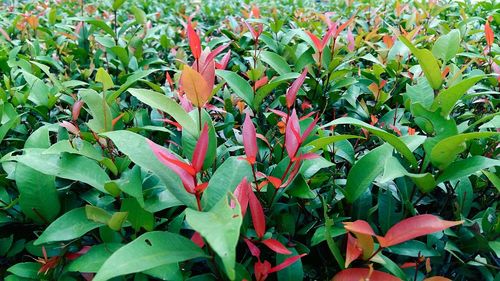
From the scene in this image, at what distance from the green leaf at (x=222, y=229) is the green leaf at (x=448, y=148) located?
Result: 0.57 m

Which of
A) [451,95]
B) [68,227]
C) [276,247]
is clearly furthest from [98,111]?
[451,95]

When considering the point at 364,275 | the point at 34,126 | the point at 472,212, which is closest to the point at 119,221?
the point at 364,275

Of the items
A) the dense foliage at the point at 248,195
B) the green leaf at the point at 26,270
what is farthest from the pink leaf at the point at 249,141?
the green leaf at the point at 26,270

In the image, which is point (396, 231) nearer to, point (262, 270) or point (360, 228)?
point (360, 228)

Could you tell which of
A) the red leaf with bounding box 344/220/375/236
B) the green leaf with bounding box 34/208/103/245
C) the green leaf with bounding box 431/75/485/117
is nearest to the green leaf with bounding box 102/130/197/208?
the green leaf with bounding box 34/208/103/245

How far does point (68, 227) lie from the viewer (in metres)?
1.12

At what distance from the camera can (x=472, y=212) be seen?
1.43 meters

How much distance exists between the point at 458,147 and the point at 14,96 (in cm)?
160

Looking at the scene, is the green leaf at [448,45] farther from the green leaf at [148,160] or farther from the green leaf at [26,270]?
the green leaf at [26,270]

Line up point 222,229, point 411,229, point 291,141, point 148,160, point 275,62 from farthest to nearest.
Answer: point 275,62 < point 291,141 < point 148,160 < point 411,229 < point 222,229

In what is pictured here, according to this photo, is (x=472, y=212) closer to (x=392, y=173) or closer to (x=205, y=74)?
(x=392, y=173)

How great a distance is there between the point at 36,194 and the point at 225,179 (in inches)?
20.8

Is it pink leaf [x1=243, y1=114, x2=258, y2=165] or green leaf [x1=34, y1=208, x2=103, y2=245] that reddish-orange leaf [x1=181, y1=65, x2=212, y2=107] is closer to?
pink leaf [x1=243, y1=114, x2=258, y2=165]

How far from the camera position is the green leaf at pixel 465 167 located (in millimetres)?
1111
